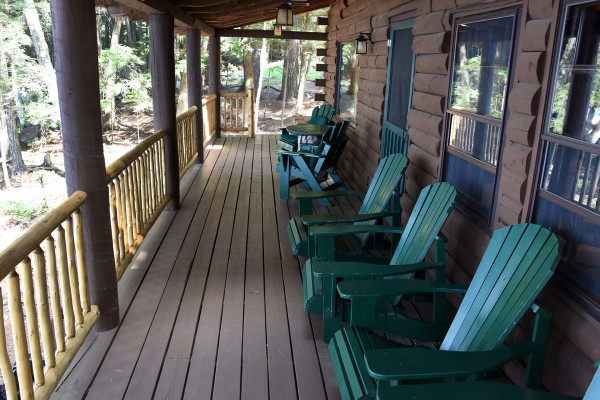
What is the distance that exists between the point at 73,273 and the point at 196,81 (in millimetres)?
5474

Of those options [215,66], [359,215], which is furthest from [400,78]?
[215,66]

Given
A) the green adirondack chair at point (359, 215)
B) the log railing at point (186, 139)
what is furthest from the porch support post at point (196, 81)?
the green adirondack chair at point (359, 215)

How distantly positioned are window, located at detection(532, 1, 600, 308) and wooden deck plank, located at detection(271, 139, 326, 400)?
113cm

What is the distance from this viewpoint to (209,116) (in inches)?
366

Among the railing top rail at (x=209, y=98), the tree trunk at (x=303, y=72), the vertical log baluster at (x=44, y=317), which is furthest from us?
the tree trunk at (x=303, y=72)

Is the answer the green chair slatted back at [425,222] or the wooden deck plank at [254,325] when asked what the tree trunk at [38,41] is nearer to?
the wooden deck plank at [254,325]

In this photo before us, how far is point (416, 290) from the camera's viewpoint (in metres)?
2.06

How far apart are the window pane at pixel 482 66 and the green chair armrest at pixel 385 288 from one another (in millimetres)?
906

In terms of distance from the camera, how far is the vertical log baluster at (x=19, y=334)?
178cm

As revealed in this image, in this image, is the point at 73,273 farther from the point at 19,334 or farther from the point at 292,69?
the point at 292,69

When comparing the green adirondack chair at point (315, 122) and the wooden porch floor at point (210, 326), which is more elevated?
the green adirondack chair at point (315, 122)

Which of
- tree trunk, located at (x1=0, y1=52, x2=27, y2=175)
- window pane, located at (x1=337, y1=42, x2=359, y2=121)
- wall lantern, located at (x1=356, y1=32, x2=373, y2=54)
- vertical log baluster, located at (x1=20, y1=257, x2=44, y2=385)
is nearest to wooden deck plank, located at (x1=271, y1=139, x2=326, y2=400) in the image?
vertical log baluster, located at (x1=20, y1=257, x2=44, y2=385)

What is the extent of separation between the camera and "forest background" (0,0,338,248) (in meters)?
13.3

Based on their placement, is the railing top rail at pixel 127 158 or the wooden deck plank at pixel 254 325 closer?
the wooden deck plank at pixel 254 325
